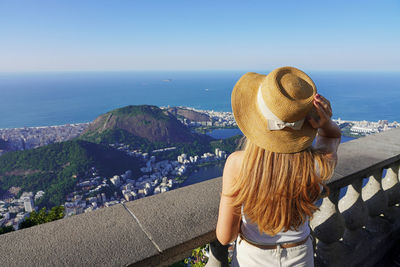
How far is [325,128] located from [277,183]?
36 cm

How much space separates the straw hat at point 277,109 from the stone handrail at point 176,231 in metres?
0.53

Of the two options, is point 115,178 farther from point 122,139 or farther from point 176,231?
point 176,231

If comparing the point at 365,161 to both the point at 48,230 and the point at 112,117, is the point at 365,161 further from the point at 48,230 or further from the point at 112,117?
the point at 112,117

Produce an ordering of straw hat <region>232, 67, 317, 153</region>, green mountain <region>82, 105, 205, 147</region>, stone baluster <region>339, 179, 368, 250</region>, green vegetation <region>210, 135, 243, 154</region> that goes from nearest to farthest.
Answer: straw hat <region>232, 67, 317, 153</region> < stone baluster <region>339, 179, 368, 250</region> < green vegetation <region>210, 135, 243, 154</region> < green mountain <region>82, 105, 205, 147</region>

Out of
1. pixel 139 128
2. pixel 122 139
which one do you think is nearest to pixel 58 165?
pixel 122 139

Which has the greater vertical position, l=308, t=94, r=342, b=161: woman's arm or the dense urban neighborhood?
l=308, t=94, r=342, b=161: woman's arm

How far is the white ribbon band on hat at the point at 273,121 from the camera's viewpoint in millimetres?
948

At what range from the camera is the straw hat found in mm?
920

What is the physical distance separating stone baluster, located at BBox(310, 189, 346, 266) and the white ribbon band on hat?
0.99m

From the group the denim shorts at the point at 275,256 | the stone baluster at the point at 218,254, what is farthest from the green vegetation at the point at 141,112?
the denim shorts at the point at 275,256

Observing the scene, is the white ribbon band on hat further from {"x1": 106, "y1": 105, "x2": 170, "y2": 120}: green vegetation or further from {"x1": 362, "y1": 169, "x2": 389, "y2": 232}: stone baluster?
{"x1": 106, "y1": 105, "x2": 170, "y2": 120}: green vegetation

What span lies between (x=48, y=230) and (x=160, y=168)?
38811 mm

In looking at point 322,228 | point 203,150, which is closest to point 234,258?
point 322,228

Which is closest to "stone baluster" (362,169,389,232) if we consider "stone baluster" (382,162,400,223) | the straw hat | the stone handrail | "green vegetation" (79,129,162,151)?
the stone handrail
